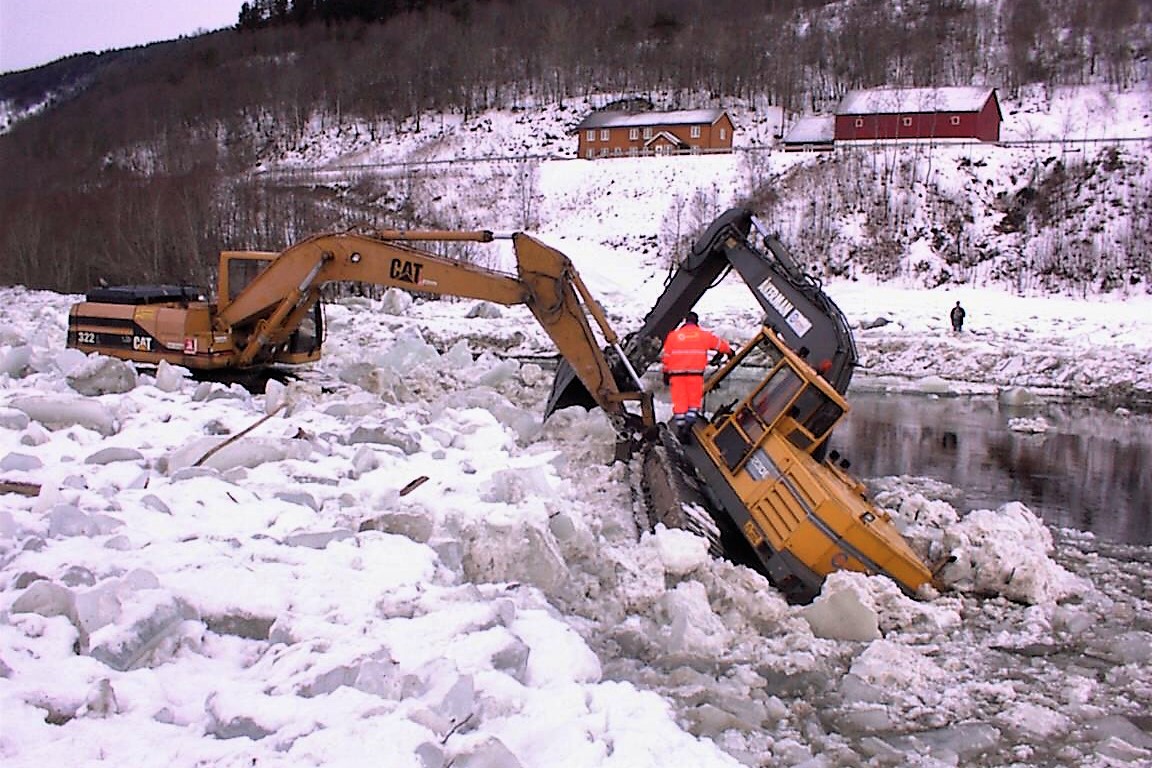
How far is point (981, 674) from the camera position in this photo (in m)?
5.39

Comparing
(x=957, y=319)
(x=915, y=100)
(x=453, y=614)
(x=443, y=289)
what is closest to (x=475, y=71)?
(x=915, y=100)

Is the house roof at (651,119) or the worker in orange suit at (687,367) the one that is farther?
the house roof at (651,119)

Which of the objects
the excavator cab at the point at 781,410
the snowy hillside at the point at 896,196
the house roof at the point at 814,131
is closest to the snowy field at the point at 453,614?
the excavator cab at the point at 781,410

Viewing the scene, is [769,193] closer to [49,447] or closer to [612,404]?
[612,404]

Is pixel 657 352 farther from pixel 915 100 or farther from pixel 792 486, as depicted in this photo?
pixel 915 100

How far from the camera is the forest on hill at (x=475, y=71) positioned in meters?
46.3

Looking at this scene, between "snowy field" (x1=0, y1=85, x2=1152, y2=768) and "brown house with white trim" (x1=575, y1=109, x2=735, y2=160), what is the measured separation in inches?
1459

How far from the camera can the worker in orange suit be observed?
791cm

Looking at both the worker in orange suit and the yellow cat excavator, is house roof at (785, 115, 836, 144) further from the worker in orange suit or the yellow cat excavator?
the worker in orange suit

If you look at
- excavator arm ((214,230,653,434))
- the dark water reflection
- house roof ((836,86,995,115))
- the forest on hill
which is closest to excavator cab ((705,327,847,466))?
excavator arm ((214,230,653,434))

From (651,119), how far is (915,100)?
12617mm

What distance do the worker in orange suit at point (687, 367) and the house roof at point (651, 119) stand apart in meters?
38.9

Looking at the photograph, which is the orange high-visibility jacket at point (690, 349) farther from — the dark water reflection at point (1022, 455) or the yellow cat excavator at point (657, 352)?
the dark water reflection at point (1022, 455)

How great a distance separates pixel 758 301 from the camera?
7.91m
